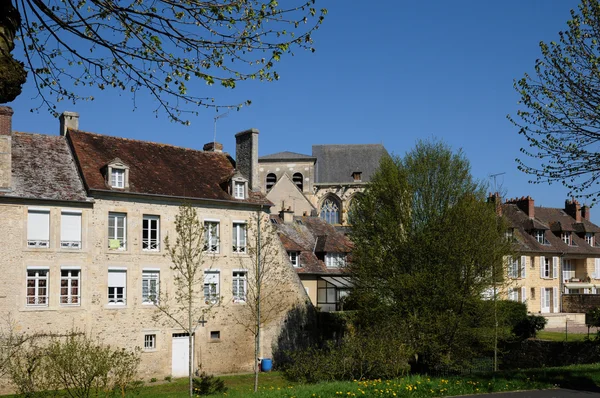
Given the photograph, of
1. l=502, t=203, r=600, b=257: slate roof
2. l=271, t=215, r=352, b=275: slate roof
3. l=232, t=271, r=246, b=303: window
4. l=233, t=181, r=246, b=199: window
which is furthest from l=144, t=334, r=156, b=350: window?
l=502, t=203, r=600, b=257: slate roof

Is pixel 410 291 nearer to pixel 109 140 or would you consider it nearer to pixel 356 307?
pixel 356 307

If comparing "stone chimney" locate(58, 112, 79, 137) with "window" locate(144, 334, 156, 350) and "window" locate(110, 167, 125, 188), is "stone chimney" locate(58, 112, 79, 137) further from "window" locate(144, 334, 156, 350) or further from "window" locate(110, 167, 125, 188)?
"window" locate(144, 334, 156, 350)

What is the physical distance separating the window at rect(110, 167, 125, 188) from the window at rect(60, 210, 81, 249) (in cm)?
199

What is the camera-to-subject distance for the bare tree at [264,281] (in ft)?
104

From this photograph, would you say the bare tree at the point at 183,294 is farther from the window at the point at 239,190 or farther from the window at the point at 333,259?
the window at the point at 333,259

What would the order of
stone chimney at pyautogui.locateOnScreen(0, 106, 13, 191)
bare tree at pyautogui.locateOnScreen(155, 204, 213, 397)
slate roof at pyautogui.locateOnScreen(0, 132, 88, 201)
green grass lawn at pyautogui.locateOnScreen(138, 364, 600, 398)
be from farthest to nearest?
bare tree at pyautogui.locateOnScreen(155, 204, 213, 397)
slate roof at pyautogui.locateOnScreen(0, 132, 88, 201)
stone chimney at pyautogui.locateOnScreen(0, 106, 13, 191)
green grass lawn at pyautogui.locateOnScreen(138, 364, 600, 398)

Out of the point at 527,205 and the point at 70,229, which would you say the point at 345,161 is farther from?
the point at 70,229

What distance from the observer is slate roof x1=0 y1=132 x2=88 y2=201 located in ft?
87.6

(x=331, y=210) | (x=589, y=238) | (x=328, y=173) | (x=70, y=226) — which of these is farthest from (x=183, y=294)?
(x=328, y=173)

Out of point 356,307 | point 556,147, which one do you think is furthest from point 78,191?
point 556,147

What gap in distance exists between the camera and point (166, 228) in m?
29.9

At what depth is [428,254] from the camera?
29.3m

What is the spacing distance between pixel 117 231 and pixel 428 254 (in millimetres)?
13069

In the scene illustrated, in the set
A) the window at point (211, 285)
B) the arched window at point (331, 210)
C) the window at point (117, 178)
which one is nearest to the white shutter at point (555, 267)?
the arched window at point (331, 210)
